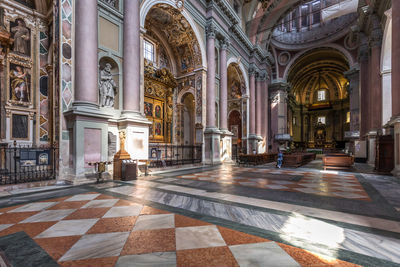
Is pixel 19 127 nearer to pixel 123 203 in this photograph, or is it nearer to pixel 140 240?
pixel 123 203

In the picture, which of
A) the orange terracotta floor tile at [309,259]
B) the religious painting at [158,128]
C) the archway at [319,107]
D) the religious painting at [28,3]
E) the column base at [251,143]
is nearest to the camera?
the orange terracotta floor tile at [309,259]

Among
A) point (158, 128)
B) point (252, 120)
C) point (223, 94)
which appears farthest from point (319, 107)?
point (158, 128)

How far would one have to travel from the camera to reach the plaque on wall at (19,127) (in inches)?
338

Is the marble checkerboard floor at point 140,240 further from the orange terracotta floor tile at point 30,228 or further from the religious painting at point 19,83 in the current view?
the religious painting at point 19,83

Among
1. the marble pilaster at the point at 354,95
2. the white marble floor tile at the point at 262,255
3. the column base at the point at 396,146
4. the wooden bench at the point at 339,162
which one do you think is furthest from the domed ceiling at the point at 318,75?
the white marble floor tile at the point at 262,255

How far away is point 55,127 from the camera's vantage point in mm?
6238

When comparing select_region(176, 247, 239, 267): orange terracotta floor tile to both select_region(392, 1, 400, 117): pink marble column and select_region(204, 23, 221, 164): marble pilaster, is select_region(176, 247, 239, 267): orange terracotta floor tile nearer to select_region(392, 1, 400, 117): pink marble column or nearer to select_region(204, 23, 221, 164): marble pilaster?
select_region(392, 1, 400, 117): pink marble column

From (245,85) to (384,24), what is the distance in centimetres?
1016

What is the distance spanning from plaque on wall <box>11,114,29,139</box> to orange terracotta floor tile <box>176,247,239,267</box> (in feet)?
34.6

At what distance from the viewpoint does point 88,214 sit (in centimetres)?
306

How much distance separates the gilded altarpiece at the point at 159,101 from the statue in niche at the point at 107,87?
17.8 feet

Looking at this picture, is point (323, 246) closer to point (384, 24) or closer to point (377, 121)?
point (377, 121)

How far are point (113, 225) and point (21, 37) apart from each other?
11129mm

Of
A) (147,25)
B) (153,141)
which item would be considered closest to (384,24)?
(147,25)
